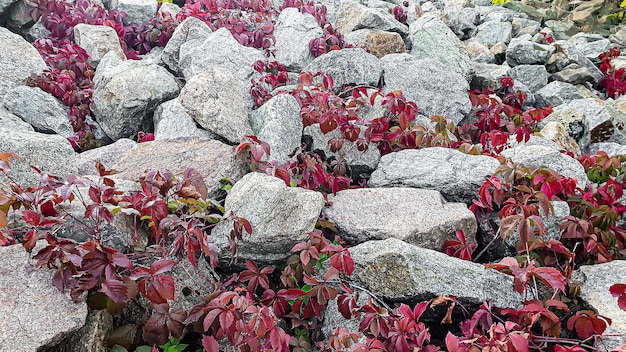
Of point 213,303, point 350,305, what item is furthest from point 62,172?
point 350,305

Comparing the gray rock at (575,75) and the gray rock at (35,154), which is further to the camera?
the gray rock at (575,75)

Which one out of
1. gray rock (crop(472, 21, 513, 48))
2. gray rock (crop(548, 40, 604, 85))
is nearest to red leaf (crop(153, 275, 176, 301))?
gray rock (crop(548, 40, 604, 85))

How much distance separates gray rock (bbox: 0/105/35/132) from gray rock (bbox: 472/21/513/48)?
7452mm

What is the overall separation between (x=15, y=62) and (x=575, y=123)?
606 centimetres

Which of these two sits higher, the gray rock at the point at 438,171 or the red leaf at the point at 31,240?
the red leaf at the point at 31,240

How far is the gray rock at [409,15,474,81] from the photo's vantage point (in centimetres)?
602

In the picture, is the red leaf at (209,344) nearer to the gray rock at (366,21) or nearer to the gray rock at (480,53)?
the gray rock at (366,21)

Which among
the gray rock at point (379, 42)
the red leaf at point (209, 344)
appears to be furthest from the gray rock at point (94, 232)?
the gray rock at point (379, 42)

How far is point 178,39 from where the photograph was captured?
5.73 metres

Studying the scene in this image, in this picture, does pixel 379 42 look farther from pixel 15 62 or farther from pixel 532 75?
pixel 15 62

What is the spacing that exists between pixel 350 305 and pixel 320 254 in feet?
1.19

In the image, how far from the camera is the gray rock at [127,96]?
4.41m

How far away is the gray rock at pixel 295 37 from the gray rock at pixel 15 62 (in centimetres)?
272

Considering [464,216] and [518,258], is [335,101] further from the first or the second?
[518,258]
